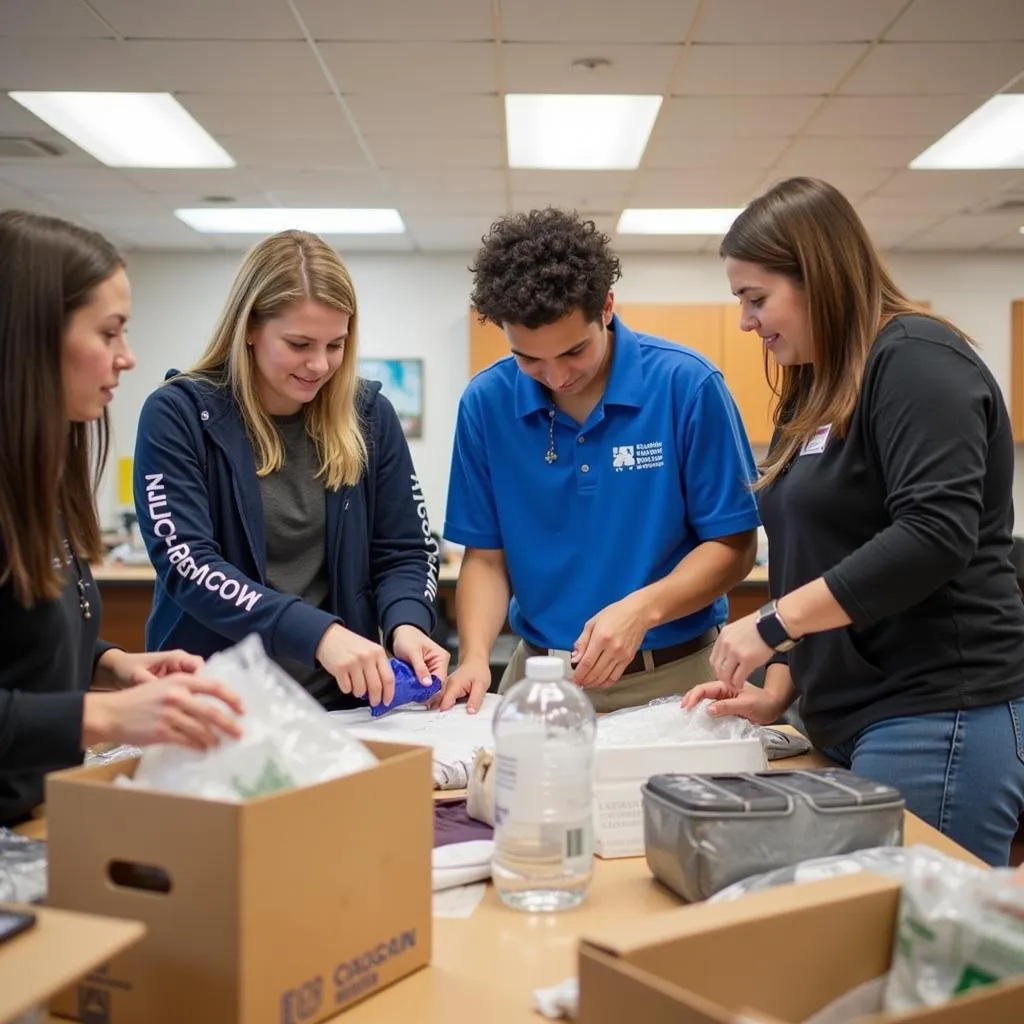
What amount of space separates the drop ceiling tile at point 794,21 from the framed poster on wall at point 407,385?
3.55 meters

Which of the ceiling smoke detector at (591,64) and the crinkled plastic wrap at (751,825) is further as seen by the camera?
the ceiling smoke detector at (591,64)

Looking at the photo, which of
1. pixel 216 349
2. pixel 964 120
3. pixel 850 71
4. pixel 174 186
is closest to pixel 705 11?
pixel 850 71

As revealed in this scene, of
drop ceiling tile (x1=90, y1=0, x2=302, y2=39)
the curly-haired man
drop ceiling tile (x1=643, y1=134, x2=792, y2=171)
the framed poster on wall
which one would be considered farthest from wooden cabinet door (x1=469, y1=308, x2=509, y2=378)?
the curly-haired man

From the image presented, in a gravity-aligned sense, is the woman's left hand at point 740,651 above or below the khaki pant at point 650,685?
above

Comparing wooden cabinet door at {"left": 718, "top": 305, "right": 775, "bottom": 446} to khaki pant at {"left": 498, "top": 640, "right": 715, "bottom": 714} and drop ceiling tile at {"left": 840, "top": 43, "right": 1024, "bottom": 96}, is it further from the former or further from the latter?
khaki pant at {"left": 498, "top": 640, "right": 715, "bottom": 714}

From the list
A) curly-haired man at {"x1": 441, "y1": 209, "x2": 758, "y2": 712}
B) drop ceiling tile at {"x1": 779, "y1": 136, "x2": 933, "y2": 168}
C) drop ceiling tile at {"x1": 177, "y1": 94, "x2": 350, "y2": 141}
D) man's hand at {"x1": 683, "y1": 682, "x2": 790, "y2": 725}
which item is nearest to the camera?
man's hand at {"x1": 683, "y1": 682, "x2": 790, "y2": 725}

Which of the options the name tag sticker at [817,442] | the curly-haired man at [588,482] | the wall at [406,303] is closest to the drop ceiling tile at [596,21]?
the curly-haired man at [588,482]

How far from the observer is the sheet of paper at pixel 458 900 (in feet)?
3.23

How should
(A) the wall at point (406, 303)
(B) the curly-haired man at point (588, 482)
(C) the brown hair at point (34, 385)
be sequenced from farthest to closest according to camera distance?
(A) the wall at point (406, 303) → (B) the curly-haired man at point (588, 482) → (C) the brown hair at point (34, 385)

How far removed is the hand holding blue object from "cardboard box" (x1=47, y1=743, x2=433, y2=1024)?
0.70 metres

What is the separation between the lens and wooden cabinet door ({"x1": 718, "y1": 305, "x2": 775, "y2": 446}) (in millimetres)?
6074

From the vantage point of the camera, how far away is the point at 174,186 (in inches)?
202

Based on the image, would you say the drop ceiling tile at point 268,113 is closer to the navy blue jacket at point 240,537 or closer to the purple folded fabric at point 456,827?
the navy blue jacket at point 240,537

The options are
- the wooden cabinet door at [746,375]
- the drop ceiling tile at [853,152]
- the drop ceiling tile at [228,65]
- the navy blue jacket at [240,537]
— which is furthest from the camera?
the wooden cabinet door at [746,375]
